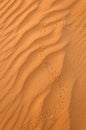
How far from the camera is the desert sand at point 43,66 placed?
2613mm

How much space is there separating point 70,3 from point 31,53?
1.19m

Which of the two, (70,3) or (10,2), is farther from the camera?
(10,2)

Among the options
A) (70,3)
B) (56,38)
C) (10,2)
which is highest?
(10,2)

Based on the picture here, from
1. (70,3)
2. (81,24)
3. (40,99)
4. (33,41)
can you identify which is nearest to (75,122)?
(40,99)

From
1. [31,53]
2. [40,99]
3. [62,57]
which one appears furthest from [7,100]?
[62,57]

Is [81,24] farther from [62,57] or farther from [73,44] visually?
[62,57]

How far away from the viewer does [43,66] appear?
2965 millimetres

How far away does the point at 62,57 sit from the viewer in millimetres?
2979

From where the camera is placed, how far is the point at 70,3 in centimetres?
365

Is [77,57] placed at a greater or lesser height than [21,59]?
lesser

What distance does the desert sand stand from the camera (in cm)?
261

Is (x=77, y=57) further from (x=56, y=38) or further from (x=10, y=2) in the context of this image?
(x=10, y=2)

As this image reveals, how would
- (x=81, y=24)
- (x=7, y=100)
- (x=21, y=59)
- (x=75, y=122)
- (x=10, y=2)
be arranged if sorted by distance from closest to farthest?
1. (x=75, y=122)
2. (x=7, y=100)
3. (x=21, y=59)
4. (x=81, y=24)
5. (x=10, y=2)

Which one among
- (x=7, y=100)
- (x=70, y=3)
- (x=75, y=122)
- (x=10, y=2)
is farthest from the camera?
(x=10, y=2)
